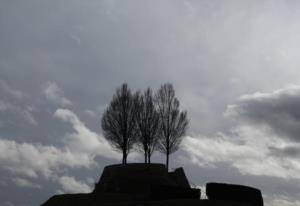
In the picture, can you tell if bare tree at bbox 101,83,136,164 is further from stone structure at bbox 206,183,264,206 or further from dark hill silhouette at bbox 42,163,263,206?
stone structure at bbox 206,183,264,206

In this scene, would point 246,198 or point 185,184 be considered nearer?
point 246,198

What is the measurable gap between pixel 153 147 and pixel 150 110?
4.74 meters

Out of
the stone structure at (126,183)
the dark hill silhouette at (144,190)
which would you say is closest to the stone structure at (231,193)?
the dark hill silhouette at (144,190)

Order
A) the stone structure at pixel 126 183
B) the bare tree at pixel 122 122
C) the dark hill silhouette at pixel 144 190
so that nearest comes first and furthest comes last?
1. the dark hill silhouette at pixel 144 190
2. the stone structure at pixel 126 183
3. the bare tree at pixel 122 122

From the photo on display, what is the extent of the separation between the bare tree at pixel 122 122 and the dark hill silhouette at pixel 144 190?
18.4ft

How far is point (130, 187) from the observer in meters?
52.2

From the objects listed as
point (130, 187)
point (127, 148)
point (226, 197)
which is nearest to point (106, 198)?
point (130, 187)

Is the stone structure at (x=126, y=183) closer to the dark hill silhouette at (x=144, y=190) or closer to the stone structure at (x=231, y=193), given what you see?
the dark hill silhouette at (x=144, y=190)

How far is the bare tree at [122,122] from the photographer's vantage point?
6281 cm

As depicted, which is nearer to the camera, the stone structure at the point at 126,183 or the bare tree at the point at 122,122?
the stone structure at the point at 126,183

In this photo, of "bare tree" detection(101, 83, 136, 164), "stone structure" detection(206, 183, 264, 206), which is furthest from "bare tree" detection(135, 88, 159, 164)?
"stone structure" detection(206, 183, 264, 206)

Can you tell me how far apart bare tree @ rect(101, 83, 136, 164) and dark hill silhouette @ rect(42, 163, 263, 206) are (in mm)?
5610

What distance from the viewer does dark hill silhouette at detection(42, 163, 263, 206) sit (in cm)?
3584

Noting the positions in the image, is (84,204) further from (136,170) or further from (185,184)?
(185,184)
